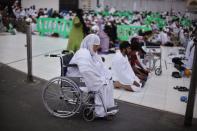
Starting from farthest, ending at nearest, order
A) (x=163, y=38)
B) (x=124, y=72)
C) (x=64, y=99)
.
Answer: (x=163, y=38)
(x=124, y=72)
(x=64, y=99)

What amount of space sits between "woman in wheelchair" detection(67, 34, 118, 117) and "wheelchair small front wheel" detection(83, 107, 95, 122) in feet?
0.23

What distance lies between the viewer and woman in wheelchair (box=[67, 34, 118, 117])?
418 cm

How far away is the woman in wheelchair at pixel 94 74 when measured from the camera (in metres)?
4.18

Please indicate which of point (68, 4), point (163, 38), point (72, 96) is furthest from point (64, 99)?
point (68, 4)

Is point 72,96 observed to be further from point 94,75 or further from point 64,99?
point 94,75

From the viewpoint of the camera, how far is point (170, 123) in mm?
4477

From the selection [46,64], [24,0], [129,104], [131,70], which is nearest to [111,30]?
[46,64]

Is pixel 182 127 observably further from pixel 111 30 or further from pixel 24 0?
pixel 24 0

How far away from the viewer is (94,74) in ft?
13.8

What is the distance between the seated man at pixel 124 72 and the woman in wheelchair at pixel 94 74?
1.84 m

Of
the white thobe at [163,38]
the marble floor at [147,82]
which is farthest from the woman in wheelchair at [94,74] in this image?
the white thobe at [163,38]

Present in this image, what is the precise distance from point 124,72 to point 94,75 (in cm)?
220

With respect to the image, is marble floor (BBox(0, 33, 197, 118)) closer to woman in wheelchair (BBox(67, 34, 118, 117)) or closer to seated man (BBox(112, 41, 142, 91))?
seated man (BBox(112, 41, 142, 91))

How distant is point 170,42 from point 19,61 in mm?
8207
